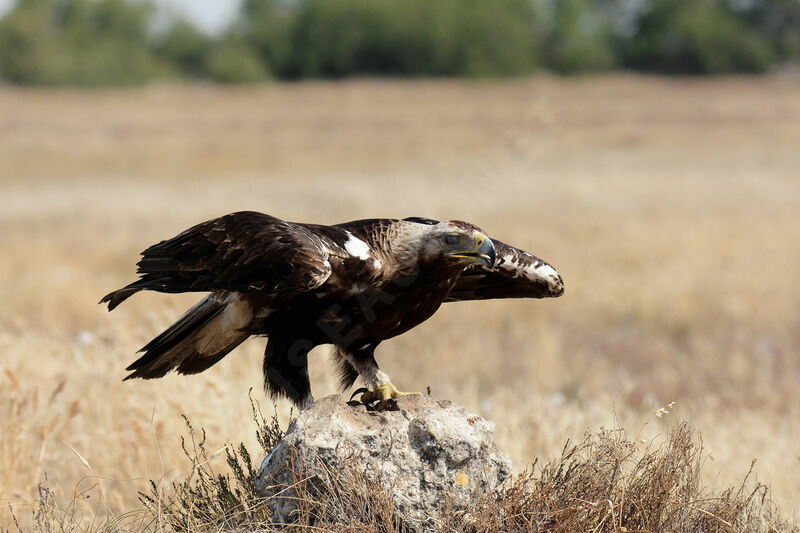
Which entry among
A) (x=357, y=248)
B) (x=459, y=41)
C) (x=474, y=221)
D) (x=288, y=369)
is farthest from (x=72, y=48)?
(x=357, y=248)

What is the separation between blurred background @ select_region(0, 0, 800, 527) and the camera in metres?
6.04

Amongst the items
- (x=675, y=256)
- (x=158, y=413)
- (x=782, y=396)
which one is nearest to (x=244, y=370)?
(x=158, y=413)

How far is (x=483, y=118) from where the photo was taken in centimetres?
3516

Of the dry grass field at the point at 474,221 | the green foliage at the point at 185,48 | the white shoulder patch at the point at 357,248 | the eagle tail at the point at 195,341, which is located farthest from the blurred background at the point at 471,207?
the green foliage at the point at 185,48

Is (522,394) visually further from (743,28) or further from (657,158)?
(743,28)

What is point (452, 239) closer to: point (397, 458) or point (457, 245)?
point (457, 245)

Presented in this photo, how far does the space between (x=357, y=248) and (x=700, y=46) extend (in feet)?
175

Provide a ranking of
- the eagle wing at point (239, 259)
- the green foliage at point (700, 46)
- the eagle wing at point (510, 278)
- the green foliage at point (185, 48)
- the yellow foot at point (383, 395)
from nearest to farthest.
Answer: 1. the eagle wing at point (239, 259)
2. the yellow foot at point (383, 395)
3. the eagle wing at point (510, 278)
4. the green foliage at point (700, 46)
5. the green foliage at point (185, 48)

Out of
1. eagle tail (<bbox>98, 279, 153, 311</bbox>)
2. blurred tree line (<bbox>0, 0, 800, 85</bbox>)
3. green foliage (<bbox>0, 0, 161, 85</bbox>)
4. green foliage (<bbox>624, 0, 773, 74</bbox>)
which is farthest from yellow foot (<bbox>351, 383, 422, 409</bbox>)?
green foliage (<bbox>0, 0, 161, 85</bbox>)

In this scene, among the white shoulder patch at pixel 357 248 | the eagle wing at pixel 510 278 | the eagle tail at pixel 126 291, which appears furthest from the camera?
the eagle wing at pixel 510 278

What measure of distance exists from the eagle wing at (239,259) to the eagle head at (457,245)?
392 millimetres

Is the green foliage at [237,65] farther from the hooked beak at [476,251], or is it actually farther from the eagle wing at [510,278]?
the hooked beak at [476,251]

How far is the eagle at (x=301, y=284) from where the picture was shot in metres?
3.64

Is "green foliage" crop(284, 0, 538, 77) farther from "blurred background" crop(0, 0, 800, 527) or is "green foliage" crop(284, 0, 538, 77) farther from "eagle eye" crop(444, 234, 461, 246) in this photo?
"eagle eye" crop(444, 234, 461, 246)
